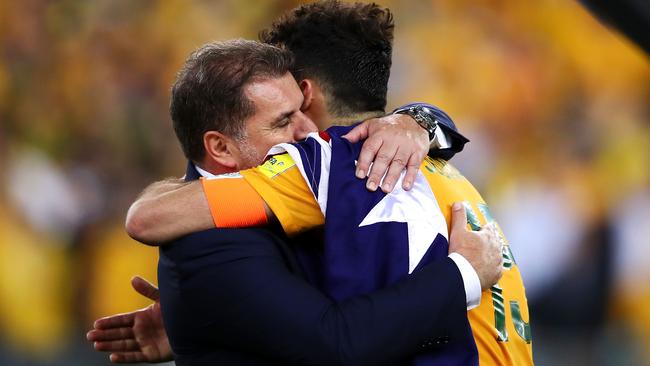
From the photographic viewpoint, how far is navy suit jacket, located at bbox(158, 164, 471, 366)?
1.87m

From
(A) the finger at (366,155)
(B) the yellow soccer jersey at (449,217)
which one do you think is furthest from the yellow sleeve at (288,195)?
(A) the finger at (366,155)

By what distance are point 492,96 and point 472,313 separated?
364 centimetres

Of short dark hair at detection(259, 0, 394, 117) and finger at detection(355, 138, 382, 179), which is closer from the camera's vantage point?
finger at detection(355, 138, 382, 179)

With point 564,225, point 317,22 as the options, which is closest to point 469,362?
point 317,22

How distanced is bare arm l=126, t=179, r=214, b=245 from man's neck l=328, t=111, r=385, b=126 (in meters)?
0.51

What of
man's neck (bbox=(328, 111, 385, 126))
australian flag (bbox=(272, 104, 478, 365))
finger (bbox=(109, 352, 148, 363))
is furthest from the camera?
finger (bbox=(109, 352, 148, 363))

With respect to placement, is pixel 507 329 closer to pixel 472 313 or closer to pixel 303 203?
pixel 472 313

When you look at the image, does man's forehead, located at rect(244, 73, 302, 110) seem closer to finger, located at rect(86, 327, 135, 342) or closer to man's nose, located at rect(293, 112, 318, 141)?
man's nose, located at rect(293, 112, 318, 141)

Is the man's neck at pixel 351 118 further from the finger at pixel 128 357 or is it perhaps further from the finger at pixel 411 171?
the finger at pixel 128 357

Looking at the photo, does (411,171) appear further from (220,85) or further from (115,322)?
(115,322)

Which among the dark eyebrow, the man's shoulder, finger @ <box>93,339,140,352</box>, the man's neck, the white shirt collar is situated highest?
the dark eyebrow

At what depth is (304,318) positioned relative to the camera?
6.17 ft

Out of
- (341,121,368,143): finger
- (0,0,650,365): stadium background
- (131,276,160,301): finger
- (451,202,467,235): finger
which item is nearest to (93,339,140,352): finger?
(131,276,160,301): finger

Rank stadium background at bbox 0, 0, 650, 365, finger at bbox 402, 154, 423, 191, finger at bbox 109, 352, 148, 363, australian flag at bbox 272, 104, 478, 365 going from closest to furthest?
australian flag at bbox 272, 104, 478, 365, finger at bbox 402, 154, 423, 191, finger at bbox 109, 352, 148, 363, stadium background at bbox 0, 0, 650, 365
